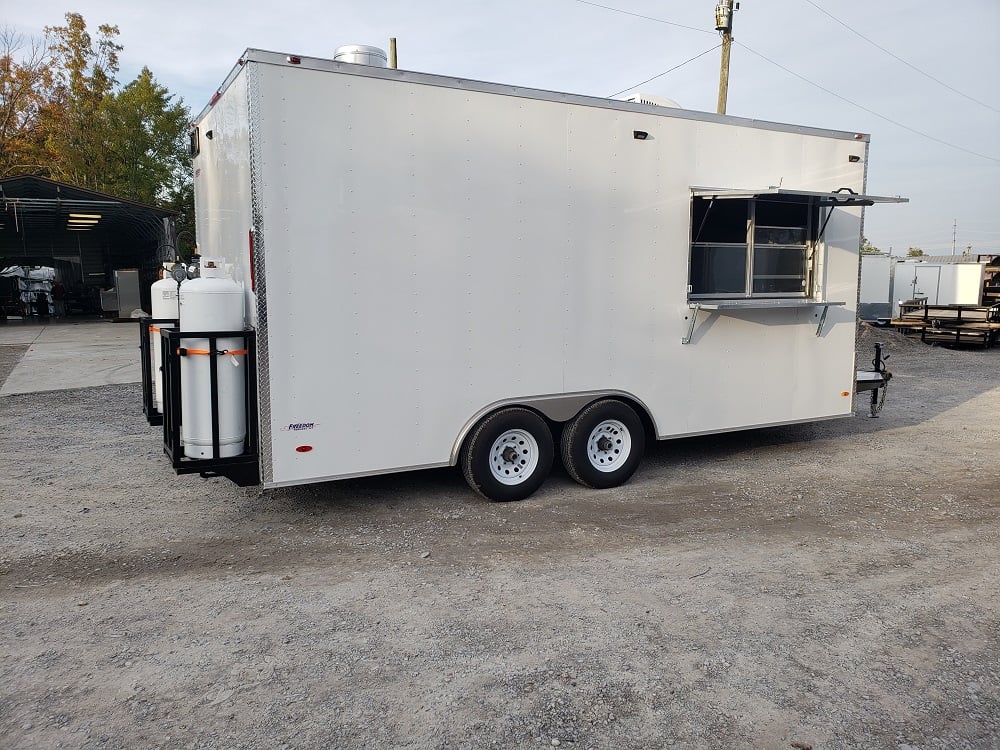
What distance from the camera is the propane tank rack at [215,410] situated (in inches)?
192

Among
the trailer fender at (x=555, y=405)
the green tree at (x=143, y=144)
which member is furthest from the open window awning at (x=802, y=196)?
the green tree at (x=143, y=144)

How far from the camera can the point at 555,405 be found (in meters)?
5.93

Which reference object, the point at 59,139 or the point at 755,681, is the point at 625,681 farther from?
the point at 59,139

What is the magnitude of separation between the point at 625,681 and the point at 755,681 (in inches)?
23.4

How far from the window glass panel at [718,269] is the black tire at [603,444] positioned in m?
1.34

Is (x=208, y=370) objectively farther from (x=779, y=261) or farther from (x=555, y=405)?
(x=779, y=261)

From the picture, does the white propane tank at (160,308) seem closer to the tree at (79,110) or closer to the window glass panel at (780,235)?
the window glass panel at (780,235)

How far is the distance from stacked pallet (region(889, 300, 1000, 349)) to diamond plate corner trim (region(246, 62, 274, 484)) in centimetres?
1966

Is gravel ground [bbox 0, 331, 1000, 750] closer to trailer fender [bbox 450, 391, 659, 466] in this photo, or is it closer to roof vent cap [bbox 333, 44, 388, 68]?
trailer fender [bbox 450, 391, 659, 466]

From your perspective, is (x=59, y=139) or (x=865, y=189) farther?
(x=59, y=139)

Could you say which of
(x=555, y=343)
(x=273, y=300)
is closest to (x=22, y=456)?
(x=273, y=300)

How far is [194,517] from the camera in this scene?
18.3 ft

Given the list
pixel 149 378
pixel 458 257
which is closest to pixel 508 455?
pixel 458 257

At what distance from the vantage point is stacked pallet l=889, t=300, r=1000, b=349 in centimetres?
1914
